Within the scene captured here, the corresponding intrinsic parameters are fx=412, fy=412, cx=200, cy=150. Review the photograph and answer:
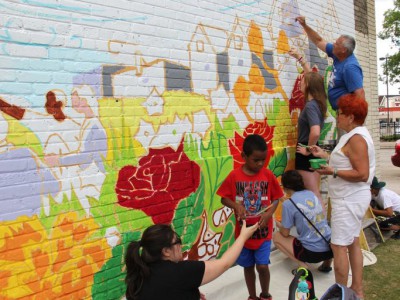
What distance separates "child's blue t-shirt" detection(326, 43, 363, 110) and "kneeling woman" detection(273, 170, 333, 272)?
1.41 meters

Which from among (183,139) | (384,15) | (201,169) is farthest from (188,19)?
(384,15)

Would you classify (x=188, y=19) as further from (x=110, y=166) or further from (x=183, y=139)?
(x=110, y=166)

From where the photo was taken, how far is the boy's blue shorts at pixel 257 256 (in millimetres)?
3529

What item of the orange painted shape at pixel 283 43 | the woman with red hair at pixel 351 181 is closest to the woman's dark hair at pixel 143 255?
the woman with red hair at pixel 351 181

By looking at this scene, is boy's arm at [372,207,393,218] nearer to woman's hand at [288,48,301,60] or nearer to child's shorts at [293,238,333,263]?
child's shorts at [293,238,333,263]

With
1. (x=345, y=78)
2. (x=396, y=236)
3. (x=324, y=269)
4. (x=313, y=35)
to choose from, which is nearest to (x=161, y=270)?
(x=324, y=269)

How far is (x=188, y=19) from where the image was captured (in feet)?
13.6

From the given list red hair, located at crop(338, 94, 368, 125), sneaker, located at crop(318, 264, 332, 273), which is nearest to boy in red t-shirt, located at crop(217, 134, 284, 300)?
red hair, located at crop(338, 94, 368, 125)

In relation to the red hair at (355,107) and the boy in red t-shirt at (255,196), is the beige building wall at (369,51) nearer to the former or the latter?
the red hair at (355,107)

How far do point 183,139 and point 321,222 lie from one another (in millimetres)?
1612

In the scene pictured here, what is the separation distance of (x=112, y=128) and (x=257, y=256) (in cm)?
165

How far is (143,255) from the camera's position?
2.32 metres

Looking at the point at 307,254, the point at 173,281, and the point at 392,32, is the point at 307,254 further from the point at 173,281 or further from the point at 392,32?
the point at 392,32

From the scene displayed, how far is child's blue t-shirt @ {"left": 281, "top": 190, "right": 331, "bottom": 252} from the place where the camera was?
407 centimetres
